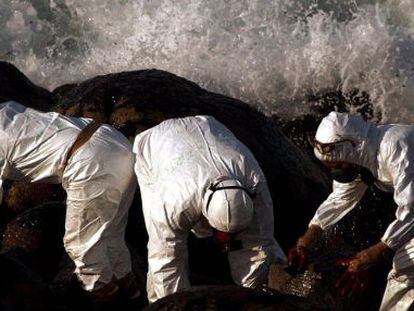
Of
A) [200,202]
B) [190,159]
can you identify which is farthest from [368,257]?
[190,159]

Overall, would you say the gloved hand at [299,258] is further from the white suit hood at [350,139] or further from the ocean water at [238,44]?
the ocean water at [238,44]

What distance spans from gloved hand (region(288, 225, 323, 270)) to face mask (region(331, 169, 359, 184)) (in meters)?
0.43

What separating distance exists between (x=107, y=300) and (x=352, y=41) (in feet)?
23.7

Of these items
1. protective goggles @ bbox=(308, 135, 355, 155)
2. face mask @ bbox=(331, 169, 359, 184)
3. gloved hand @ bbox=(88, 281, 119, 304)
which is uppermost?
protective goggles @ bbox=(308, 135, 355, 155)

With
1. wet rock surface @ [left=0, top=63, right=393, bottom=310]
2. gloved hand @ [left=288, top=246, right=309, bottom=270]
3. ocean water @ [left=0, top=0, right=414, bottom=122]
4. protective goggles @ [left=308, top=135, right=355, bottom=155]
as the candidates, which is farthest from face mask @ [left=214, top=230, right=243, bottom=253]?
ocean water @ [left=0, top=0, right=414, bottom=122]

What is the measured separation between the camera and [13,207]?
9156 millimetres

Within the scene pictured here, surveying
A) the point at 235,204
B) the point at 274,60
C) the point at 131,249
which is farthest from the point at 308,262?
the point at 274,60

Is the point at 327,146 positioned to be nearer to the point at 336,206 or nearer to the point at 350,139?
the point at 350,139

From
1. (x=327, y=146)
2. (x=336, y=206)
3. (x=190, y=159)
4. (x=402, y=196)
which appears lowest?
(x=336, y=206)

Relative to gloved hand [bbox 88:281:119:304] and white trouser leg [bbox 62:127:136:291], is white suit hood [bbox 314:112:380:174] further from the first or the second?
gloved hand [bbox 88:281:119:304]

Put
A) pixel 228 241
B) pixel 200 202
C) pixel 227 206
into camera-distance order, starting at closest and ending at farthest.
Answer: pixel 227 206
pixel 200 202
pixel 228 241

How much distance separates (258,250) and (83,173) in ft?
4.62

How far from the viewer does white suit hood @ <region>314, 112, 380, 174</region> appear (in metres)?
6.80

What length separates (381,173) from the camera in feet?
22.8
